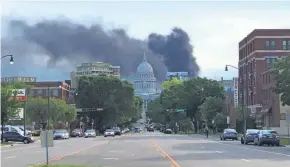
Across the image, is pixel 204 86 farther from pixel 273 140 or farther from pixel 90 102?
pixel 273 140

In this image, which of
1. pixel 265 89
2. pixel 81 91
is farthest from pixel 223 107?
pixel 81 91

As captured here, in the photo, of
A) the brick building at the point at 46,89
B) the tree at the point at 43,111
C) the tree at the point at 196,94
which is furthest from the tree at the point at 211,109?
the brick building at the point at 46,89

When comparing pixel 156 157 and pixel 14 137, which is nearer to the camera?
pixel 156 157

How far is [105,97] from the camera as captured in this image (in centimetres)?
12369

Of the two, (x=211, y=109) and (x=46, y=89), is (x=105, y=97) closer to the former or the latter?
(x=46, y=89)

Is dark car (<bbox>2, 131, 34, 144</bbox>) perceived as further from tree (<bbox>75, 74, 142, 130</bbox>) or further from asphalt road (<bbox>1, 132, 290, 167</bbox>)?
tree (<bbox>75, 74, 142, 130</bbox>)

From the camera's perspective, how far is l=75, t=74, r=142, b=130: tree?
123m

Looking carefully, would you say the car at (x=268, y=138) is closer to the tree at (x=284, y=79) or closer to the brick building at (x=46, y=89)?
the tree at (x=284, y=79)

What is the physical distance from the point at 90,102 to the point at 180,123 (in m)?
25.3

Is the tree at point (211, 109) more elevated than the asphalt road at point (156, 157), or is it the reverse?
the tree at point (211, 109)

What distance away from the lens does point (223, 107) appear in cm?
11062

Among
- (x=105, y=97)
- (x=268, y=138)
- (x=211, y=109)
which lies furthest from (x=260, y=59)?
(x=268, y=138)

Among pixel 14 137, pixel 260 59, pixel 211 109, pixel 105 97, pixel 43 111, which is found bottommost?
pixel 14 137

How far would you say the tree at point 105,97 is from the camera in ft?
403
